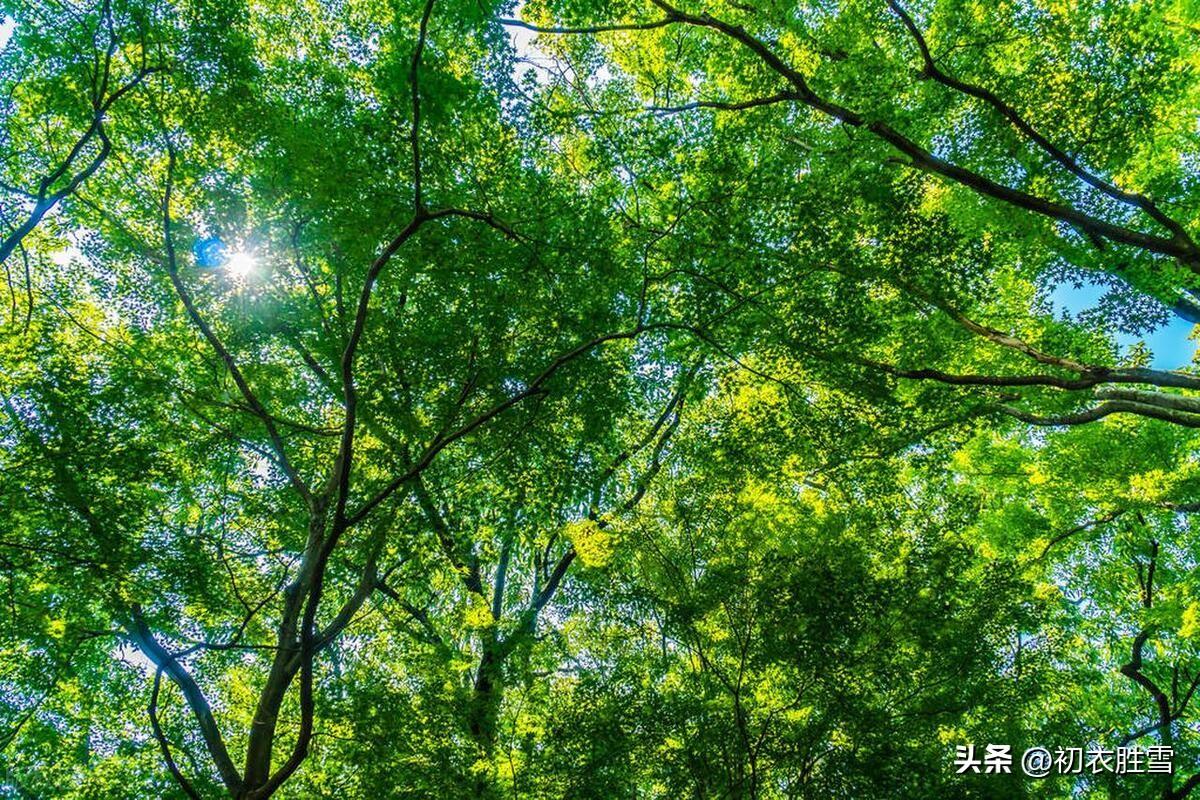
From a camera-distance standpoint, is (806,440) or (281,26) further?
(281,26)

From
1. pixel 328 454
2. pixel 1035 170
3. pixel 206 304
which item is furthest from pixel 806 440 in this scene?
pixel 206 304

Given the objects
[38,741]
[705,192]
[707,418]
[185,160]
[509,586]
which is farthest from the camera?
[509,586]

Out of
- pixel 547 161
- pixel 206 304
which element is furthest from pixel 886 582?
pixel 206 304

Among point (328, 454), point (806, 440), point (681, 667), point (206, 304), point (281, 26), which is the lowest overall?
point (681, 667)

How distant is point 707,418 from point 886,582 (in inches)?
125

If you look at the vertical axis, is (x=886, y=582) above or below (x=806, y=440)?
below

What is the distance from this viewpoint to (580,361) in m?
6.59

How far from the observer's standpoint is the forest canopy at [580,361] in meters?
5.99

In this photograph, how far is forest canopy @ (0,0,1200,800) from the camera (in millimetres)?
5988

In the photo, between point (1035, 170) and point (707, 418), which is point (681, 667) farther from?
point (1035, 170)

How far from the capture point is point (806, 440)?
748 cm

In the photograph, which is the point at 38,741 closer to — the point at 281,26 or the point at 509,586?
the point at 509,586

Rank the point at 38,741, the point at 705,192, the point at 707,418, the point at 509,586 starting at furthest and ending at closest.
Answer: the point at 509,586 → the point at 707,418 → the point at 38,741 → the point at 705,192

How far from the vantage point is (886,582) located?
22.0 feet
